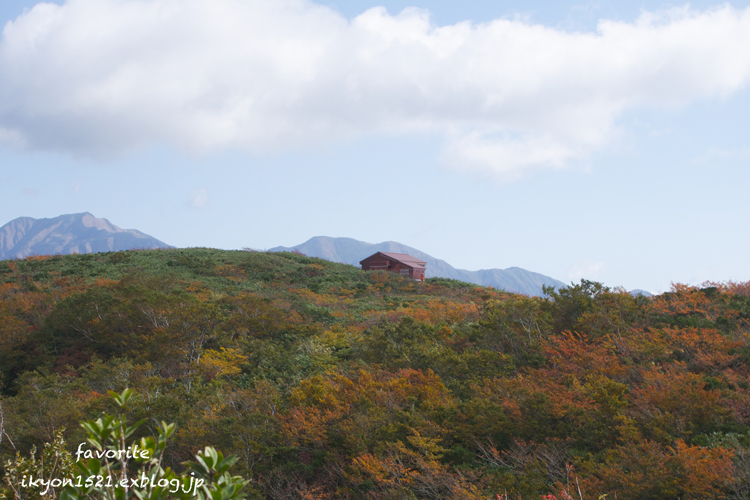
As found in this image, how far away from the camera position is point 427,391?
9.04m

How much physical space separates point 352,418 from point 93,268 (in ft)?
104

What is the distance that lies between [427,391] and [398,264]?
3292 cm

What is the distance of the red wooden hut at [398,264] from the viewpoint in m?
41.4

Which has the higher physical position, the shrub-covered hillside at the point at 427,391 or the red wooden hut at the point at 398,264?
the red wooden hut at the point at 398,264

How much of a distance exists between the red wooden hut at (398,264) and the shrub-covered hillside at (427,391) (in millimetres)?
22670

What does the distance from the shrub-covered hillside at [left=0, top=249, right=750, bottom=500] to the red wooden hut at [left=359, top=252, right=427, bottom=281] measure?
22670 millimetres

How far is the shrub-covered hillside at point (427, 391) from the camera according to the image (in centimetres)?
666

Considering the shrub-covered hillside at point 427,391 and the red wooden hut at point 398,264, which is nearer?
the shrub-covered hillside at point 427,391

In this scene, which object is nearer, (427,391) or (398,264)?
(427,391)

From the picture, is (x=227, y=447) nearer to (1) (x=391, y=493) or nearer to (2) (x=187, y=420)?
(2) (x=187, y=420)

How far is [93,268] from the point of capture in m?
32.8

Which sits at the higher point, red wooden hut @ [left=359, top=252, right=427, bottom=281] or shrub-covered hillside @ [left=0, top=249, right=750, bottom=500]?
red wooden hut @ [left=359, top=252, right=427, bottom=281]

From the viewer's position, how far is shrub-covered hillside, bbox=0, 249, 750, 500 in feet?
21.8

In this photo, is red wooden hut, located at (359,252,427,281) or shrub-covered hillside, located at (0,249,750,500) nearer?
shrub-covered hillside, located at (0,249,750,500)
